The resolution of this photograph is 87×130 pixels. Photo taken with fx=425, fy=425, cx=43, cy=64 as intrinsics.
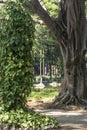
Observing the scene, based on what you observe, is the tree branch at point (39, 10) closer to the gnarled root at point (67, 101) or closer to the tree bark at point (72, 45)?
the tree bark at point (72, 45)

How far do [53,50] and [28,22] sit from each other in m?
32.3

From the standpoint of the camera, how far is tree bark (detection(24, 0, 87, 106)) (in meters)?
18.3

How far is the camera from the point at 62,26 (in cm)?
1870

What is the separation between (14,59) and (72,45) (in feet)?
26.2

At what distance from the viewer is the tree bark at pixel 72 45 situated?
1831 centimetres

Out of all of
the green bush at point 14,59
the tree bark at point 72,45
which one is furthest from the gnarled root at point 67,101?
the green bush at point 14,59

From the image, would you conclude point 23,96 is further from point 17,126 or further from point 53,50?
point 53,50

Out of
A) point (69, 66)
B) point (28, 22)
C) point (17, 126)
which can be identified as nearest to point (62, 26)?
point (69, 66)

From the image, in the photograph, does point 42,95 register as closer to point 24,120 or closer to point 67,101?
point 67,101

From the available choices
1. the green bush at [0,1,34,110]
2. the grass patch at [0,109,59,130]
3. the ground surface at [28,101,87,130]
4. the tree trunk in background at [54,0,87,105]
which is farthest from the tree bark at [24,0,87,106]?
the grass patch at [0,109,59,130]

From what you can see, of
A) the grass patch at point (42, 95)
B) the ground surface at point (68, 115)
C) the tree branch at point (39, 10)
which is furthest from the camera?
the grass patch at point (42, 95)

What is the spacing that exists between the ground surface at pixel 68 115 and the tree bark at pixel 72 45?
917 millimetres

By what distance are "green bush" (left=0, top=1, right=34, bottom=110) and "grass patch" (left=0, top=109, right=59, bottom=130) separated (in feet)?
0.98

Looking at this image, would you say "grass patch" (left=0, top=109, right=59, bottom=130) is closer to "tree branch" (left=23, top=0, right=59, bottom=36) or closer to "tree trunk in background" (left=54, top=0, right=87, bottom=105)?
"tree branch" (left=23, top=0, right=59, bottom=36)
